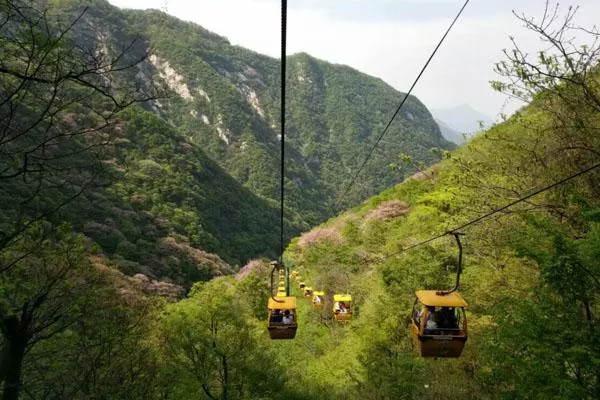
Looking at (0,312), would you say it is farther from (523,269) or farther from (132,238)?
(132,238)

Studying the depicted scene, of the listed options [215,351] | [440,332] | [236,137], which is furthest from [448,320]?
[236,137]

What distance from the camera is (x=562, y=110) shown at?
12438 millimetres

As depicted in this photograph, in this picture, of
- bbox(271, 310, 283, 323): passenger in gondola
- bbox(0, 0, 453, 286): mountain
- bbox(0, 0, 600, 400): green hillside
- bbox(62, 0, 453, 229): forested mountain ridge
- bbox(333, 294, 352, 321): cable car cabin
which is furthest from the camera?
bbox(62, 0, 453, 229): forested mountain ridge

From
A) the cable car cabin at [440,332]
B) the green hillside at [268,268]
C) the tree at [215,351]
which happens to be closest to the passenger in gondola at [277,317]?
the green hillside at [268,268]

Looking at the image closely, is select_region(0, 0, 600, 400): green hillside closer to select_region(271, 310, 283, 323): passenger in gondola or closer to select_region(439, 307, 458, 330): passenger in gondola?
select_region(439, 307, 458, 330): passenger in gondola

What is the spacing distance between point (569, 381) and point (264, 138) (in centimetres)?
16046

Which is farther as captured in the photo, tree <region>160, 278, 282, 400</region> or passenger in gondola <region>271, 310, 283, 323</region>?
tree <region>160, 278, 282, 400</region>

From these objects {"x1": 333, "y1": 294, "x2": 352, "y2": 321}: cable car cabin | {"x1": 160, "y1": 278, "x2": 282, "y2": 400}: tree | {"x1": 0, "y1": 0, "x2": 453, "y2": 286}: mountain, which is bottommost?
{"x1": 160, "y1": 278, "x2": 282, "y2": 400}: tree

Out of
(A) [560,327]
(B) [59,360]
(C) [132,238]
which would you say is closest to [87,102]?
(B) [59,360]

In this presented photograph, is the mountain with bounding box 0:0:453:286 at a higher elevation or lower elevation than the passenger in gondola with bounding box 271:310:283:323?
higher

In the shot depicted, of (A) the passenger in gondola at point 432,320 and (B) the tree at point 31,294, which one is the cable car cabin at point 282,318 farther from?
(B) the tree at point 31,294

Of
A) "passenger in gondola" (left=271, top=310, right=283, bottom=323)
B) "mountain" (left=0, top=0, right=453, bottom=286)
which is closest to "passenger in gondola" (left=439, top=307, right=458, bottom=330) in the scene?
"mountain" (left=0, top=0, right=453, bottom=286)

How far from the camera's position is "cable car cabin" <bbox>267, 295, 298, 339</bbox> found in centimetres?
1559

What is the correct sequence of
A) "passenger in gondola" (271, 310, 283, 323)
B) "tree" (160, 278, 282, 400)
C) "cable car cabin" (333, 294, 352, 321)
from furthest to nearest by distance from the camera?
"cable car cabin" (333, 294, 352, 321) < "tree" (160, 278, 282, 400) < "passenger in gondola" (271, 310, 283, 323)
